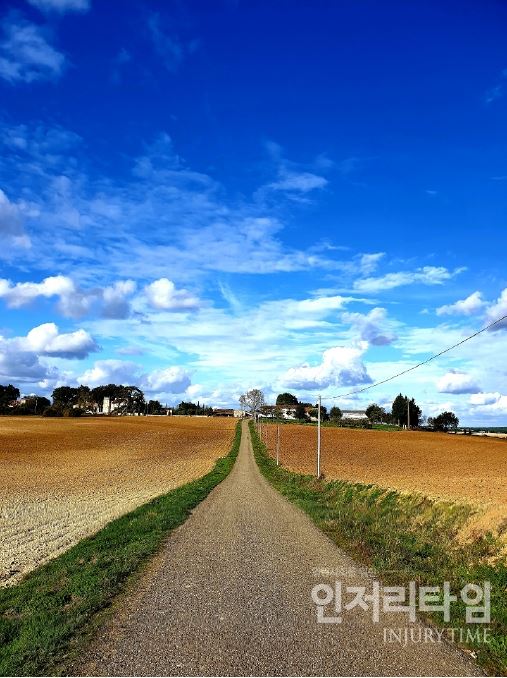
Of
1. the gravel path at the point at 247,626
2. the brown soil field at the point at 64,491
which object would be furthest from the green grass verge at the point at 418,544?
the brown soil field at the point at 64,491

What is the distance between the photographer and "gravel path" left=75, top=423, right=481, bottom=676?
21.9 feet

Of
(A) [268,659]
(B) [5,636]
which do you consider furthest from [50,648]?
(A) [268,659]

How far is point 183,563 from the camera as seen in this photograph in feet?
40.0

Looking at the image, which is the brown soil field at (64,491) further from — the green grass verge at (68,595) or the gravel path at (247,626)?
the gravel path at (247,626)

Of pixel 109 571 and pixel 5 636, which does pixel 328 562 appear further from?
pixel 5 636

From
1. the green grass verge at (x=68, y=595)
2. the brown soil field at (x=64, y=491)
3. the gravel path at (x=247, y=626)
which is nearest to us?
the gravel path at (x=247, y=626)

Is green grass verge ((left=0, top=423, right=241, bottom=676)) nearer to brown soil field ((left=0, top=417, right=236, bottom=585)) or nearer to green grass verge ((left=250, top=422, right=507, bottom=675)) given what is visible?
brown soil field ((left=0, top=417, right=236, bottom=585))

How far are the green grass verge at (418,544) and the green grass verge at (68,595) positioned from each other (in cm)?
534

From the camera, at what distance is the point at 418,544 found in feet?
46.8

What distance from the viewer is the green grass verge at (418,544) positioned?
29.0ft

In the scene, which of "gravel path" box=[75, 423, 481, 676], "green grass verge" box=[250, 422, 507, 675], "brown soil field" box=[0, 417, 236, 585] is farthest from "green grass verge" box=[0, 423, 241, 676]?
"green grass verge" box=[250, 422, 507, 675]

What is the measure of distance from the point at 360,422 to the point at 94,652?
19003 cm

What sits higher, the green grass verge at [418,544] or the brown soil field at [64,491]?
the green grass verge at [418,544]

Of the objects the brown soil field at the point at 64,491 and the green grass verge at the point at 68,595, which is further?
the brown soil field at the point at 64,491
